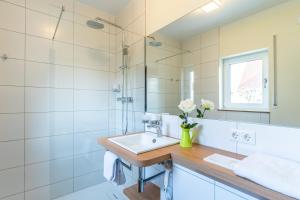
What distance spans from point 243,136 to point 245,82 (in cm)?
37

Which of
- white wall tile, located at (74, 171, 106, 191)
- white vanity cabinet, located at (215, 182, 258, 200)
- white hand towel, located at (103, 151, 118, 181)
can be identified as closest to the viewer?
white vanity cabinet, located at (215, 182, 258, 200)

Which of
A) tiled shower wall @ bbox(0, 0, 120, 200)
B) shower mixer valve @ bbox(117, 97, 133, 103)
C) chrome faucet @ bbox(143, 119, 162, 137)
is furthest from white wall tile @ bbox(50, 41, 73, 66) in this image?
chrome faucet @ bbox(143, 119, 162, 137)

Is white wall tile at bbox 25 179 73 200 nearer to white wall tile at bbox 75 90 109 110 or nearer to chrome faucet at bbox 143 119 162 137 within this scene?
white wall tile at bbox 75 90 109 110

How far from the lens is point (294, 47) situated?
35.2 inches

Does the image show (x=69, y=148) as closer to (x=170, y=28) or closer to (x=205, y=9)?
(x=170, y=28)

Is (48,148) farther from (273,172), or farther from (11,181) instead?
(273,172)

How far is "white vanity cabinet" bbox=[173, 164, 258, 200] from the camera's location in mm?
825

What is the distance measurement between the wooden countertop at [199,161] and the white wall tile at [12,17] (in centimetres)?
156

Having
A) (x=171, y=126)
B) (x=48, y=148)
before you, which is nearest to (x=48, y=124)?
(x=48, y=148)

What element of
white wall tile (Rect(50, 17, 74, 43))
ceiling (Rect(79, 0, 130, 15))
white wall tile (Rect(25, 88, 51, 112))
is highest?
ceiling (Rect(79, 0, 130, 15))

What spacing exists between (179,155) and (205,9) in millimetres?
1169

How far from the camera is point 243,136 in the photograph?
1.03 m

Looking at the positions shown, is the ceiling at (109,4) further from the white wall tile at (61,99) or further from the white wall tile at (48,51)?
the white wall tile at (61,99)

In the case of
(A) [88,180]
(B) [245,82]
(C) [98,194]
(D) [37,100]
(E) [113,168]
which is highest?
(B) [245,82]
